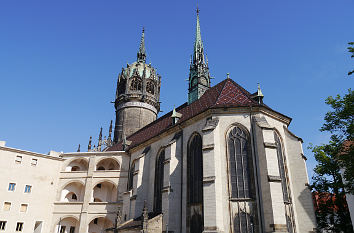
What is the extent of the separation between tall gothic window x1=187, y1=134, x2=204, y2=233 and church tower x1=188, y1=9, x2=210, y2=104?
13.8 meters

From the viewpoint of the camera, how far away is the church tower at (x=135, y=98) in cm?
4366

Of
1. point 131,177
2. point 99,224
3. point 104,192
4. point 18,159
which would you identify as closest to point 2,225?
point 18,159

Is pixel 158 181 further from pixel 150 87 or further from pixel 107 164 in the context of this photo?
pixel 150 87

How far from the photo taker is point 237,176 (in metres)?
19.6

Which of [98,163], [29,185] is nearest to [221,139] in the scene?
[98,163]

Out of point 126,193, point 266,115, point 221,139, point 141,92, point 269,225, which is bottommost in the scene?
point 269,225

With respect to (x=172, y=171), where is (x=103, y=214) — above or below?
below

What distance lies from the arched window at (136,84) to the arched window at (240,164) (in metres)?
27.1

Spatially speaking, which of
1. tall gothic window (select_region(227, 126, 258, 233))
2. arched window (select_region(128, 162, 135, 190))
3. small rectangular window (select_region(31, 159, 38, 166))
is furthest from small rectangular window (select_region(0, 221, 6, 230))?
tall gothic window (select_region(227, 126, 258, 233))

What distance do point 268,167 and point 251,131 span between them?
3.08 meters

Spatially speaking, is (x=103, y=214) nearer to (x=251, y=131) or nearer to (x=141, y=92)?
(x=251, y=131)

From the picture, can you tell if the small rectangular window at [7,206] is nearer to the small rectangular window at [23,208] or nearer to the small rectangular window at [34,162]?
the small rectangular window at [23,208]

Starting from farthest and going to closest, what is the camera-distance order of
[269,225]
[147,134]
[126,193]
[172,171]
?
[147,134]
[126,193]
[172,171]
[269,225]

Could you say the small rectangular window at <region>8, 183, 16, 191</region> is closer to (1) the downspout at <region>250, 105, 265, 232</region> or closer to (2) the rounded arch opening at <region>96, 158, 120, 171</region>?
(2) the rounded arch opening at <region>96, 158, 120, 171</region>
